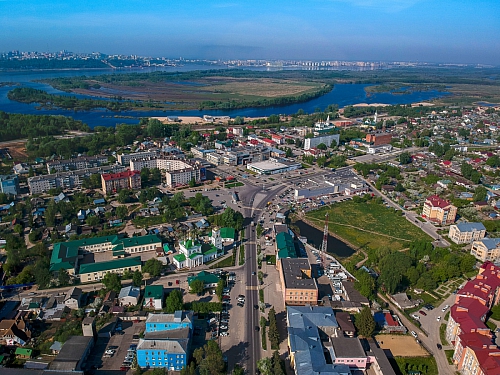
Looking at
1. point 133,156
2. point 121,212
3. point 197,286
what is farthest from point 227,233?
point 133,156

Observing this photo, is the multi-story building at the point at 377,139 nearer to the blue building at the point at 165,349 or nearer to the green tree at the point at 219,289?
the green tree at the point at 219,289

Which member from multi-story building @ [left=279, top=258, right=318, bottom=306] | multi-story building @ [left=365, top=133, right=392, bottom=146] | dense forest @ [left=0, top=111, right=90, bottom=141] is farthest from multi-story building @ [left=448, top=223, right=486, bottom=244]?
dense forest @ [left=0, top=111, right=90, bottom=141]

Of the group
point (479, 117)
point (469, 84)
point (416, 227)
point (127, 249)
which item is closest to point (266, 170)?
point (416, 227)

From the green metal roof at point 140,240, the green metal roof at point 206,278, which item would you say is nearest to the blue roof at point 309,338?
the green metal roof at point 206,278

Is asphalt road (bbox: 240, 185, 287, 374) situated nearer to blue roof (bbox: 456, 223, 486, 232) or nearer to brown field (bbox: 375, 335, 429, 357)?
brown field (bbox: 375, 335, 429, 357)

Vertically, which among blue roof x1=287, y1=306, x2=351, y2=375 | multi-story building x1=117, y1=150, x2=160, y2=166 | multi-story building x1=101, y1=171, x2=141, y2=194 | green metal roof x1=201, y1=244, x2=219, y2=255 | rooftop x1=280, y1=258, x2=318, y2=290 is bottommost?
blue roof x1=287, y1=306, x2=351, y2=375

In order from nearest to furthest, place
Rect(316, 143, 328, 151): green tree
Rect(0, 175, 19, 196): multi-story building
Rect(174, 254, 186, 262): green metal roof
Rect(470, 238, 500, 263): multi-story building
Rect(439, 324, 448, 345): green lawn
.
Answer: Rect(439, 324, 448, 345): green lawn
Rect(174, 254, 186, 262): green metal roof
Rect(470, 238, 500, 263): multi-story building
Rect(0, 175, 19, 196): multi-story building
Rect(316, 143, 328, 151): green tree

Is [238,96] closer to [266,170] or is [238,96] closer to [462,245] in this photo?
[266,170]
